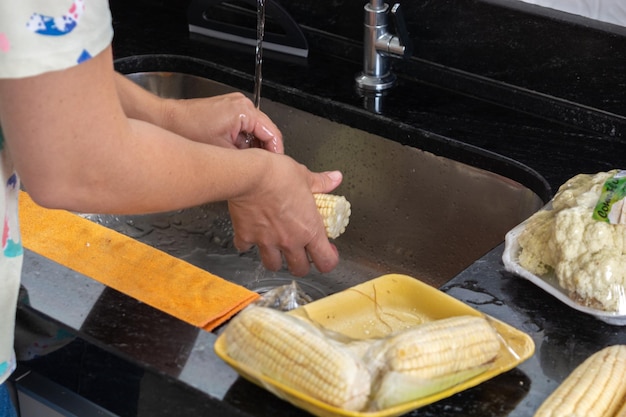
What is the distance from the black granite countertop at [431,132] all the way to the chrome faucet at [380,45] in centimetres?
4

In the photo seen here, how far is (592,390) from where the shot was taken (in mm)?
996

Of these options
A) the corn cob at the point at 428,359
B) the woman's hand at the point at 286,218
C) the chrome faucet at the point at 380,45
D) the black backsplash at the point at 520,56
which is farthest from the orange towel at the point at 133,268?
the black backsplash at the point at 520,56

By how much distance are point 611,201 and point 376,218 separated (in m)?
0.68

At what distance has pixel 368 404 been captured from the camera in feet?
3.04

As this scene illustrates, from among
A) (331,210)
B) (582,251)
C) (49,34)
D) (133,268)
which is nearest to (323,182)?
(331,210)

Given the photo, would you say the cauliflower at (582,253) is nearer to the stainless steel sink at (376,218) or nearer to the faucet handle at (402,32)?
the stainless steel sink at (376,218)

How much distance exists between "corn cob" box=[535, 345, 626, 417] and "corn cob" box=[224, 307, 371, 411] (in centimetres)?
20

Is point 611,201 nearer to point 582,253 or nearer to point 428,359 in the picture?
point 582,253

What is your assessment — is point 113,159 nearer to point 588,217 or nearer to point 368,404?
point 368,404

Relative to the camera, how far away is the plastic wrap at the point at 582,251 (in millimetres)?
1145

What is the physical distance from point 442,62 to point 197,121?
0.62m

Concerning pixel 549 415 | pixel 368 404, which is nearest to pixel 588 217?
pixel 549 415

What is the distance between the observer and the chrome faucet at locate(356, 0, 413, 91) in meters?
1.74

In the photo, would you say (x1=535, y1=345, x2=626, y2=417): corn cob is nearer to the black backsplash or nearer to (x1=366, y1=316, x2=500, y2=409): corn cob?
(x1=366, y1=316, x2=500, y2=409): corn cob
